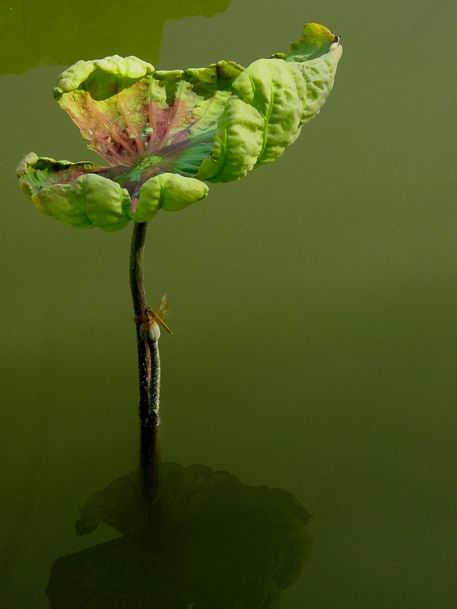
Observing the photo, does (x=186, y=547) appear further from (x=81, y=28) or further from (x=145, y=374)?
(x=81, y=28)

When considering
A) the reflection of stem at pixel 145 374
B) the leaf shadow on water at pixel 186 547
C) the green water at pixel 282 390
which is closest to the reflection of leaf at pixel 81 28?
the green water at pixel 282 390

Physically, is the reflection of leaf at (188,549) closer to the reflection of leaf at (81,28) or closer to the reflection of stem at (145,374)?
the reflection of stem at (145,374)

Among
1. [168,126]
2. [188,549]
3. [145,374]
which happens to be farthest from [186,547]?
[168,126]

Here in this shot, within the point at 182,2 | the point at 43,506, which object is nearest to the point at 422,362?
the point at 43,506

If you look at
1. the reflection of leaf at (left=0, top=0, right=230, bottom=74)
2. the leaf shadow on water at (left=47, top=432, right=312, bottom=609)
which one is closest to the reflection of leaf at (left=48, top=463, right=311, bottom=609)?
the leaf shadow on water at (left=47, top=432, right=312, bottom=609)

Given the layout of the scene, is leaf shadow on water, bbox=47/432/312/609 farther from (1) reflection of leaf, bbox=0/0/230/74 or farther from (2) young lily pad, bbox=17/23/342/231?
(1) reflection of leaf, bbox=0/0/230/74
